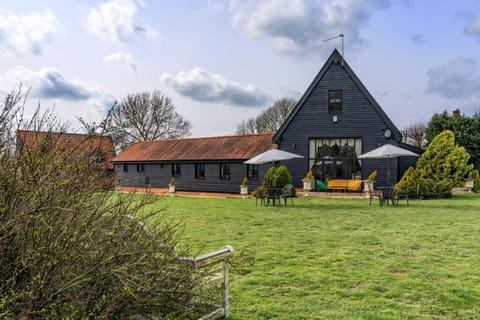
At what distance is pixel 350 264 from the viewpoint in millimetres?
6164

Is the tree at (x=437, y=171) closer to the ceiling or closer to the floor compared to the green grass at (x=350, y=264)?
closer to the ceiling

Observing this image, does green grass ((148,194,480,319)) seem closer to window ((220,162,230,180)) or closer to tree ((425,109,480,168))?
window ((220,162,230,180))

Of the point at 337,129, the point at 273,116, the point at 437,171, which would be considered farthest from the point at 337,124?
the point at 273,116

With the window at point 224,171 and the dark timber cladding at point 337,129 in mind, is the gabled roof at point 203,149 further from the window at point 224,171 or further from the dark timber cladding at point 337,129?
the dark timber cladding at point 337,129

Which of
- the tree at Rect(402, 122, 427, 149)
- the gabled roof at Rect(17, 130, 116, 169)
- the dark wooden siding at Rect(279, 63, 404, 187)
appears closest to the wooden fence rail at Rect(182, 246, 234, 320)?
the gabled roof at Rect(17, 130, 116, 169)

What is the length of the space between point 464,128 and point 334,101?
533 inches

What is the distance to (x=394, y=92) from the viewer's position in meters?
20.1

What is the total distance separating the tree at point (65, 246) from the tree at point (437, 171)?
53.5 ft

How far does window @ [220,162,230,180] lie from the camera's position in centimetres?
2465

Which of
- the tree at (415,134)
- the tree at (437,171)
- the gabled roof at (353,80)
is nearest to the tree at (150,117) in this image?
the gabled roof at (353,80)

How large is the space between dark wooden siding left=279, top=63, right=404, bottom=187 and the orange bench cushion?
2.75 feet

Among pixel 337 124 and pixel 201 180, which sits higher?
pixel 337 124

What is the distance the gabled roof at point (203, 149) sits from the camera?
962 inches

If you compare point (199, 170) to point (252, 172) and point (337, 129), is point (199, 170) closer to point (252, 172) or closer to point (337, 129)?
point (252, 172)
